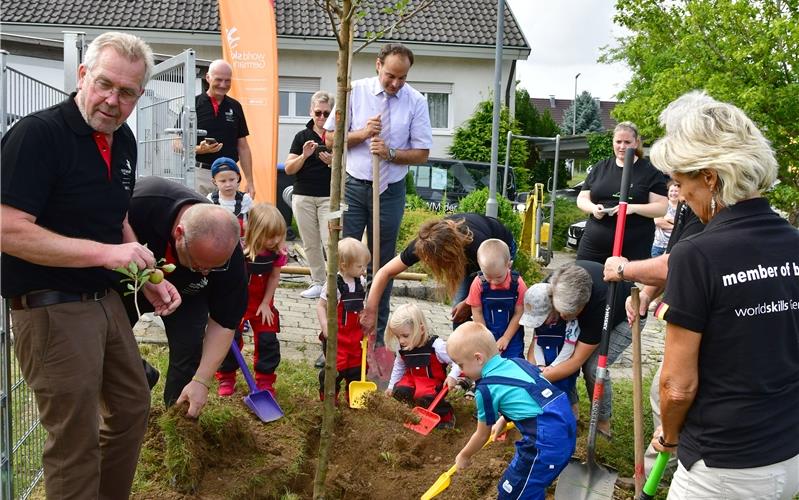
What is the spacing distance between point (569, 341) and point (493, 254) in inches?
27.3

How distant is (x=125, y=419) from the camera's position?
3.36 m

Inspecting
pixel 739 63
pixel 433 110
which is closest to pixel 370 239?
pixel 739 63

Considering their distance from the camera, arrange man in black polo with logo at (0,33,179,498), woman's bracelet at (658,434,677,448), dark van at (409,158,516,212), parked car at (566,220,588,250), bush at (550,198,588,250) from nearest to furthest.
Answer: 1. woman's bracelet at (658,434,677,448)
2. man in black polo with logo at (0,33,179,498)
3. dark van at (409,158,516,212)
4. parked car at (566,220,588,250)
5. bush at (550,198,588,250)

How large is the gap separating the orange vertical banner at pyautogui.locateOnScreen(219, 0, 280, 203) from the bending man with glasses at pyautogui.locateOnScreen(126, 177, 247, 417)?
6.31m

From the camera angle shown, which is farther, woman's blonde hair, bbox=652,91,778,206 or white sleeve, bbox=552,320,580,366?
white sleeve, bbox=552,320,580,366

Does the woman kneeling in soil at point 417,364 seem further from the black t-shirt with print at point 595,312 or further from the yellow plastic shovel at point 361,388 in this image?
the black t-shirt with print at point 595,312

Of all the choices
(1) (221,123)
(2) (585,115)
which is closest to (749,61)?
(1) (221,123)

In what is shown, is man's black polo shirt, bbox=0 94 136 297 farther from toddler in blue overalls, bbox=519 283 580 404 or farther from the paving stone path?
the paving stone path

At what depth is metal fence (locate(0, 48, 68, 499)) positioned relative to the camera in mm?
3439

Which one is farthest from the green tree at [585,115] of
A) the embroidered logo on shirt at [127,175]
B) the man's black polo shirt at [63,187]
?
the man's black polo shirt at [63,187]

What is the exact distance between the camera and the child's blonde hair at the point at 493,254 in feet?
16.0

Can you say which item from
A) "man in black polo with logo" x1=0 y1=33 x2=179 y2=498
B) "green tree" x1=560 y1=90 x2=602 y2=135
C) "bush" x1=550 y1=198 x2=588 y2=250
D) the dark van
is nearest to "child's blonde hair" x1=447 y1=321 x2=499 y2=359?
"man in black polo with logo" x1=0 y1=33 x2=179 y2=498

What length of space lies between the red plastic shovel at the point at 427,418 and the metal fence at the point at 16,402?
2.17 metres

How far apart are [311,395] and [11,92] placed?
9.49 ft
